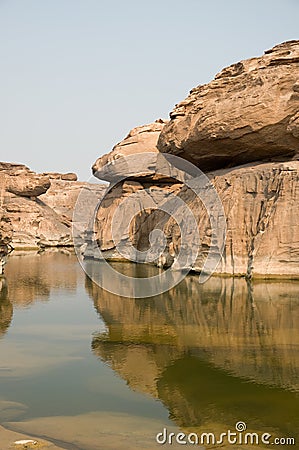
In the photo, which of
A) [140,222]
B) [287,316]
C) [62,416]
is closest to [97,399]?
[62,416]

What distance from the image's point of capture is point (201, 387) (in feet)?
33.1

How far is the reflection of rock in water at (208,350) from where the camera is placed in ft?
30.6

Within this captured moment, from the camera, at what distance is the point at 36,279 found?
93.5 feet

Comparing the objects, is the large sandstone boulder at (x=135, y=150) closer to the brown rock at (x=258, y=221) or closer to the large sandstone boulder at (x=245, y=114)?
the large sandstone boulder at (x=245, y=114)

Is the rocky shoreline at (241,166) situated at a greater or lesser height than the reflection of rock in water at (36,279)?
greater

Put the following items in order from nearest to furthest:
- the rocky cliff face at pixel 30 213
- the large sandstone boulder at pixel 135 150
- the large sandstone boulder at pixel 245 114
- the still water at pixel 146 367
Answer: the still water at pixel 146 367
the large sandstone boulder at pixel 245 114
the large sandstone boulder at pixel 135 150
the rocky cliff face at pixel 30 213

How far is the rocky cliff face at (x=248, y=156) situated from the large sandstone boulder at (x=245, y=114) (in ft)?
0.16

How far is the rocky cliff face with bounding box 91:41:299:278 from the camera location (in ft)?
86.2

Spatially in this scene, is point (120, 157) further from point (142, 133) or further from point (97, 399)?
point (97, 399)

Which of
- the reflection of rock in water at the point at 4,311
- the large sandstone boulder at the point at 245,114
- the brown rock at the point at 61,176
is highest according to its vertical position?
the brown rock at the point at 61,176

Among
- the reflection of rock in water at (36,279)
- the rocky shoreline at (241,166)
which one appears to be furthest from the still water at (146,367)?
the rocky shoreline at (241,166)

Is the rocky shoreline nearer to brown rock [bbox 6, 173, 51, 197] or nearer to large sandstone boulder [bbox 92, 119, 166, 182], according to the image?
large sandstone boulder [bbox 92, 119, 166, 182]

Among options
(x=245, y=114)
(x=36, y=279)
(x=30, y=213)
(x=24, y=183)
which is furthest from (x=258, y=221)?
(x=24, y=183)

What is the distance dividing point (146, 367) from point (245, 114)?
19162 millimetres
